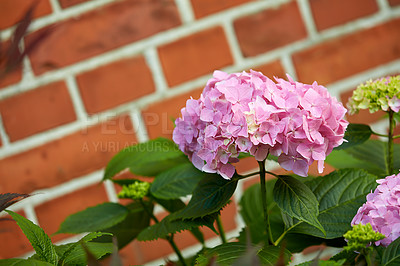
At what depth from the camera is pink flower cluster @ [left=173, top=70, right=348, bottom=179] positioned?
442 mm

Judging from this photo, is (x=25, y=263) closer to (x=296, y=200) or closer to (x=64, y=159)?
(x=296, y=200)

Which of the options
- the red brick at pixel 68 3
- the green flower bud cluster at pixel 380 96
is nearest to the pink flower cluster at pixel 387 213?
the green flower bud cluster at pixel 380 96

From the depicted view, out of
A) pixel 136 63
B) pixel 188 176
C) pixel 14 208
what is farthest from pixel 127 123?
pixel 188 176

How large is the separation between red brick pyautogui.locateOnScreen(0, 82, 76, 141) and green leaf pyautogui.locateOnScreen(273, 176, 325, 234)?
588mm

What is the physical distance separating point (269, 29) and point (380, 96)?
0.51 meters

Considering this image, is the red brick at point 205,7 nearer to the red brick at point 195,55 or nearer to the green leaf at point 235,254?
the red brick at point 195,55

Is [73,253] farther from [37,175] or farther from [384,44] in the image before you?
[384,44]

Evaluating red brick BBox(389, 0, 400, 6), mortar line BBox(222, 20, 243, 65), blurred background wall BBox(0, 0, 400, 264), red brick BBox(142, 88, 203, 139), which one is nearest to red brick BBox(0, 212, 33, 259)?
blurred background wall BBox(0, 0, 400, 264)

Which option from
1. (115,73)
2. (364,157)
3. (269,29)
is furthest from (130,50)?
(364,157)

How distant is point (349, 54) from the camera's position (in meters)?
1.04

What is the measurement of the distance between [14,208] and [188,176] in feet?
1.53

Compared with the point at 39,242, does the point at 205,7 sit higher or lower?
higher

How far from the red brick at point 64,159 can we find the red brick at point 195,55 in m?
0.14

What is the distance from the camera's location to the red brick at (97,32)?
37.9 inches
